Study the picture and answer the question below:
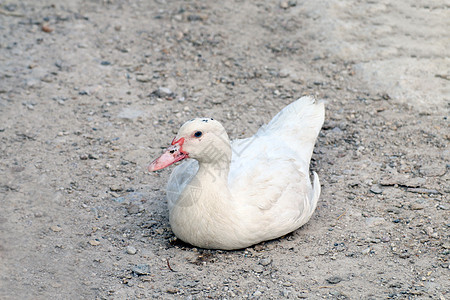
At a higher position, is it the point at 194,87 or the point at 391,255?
the point at 391,255

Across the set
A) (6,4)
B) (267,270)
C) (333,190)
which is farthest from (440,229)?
(6,4)

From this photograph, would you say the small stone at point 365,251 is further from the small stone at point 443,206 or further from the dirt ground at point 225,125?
the small stone at point 443,206

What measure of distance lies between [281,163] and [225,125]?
1.59m

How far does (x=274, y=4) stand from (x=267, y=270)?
16.4ft

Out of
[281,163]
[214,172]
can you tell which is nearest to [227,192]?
[214,172]

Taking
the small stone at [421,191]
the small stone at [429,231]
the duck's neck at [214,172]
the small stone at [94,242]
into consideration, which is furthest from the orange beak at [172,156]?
the small stone at [421,191]

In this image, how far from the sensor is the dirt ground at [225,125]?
408cm

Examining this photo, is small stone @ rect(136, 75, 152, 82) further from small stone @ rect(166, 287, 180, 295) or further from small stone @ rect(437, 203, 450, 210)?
small stone @ rect(437, 203, 450, 210)

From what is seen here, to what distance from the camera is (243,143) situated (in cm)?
497

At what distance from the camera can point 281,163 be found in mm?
4707

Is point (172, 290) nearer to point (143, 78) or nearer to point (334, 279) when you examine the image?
point (334, 279)

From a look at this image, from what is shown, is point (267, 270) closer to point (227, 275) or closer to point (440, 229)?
point (227, 275)

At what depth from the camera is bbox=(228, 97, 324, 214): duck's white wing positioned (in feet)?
14.4

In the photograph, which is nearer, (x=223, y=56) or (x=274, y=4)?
(x=223, y=56)
